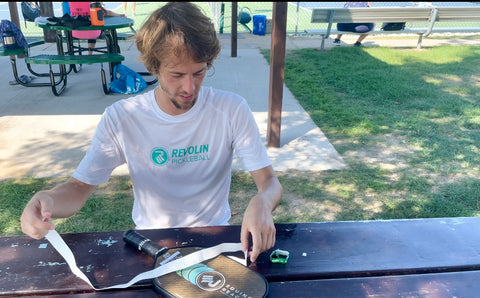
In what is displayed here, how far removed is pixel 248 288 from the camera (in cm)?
113

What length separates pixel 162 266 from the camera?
1199 millimetres

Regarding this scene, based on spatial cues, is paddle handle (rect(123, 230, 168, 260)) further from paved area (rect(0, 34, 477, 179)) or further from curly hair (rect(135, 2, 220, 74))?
paved area (rect(0, 34, 477, 179))

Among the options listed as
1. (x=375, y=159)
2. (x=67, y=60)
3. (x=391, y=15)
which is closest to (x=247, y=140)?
(x=375, y=159)

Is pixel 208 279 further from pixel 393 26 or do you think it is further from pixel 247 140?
pixel 393 26

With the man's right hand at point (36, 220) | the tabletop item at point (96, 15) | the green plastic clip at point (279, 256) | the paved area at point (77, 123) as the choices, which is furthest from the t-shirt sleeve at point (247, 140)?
the tabletop item at point (96, 15)

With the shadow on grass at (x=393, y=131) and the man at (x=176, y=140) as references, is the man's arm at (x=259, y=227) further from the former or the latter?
the shadow on grass at (x=393, y=131)

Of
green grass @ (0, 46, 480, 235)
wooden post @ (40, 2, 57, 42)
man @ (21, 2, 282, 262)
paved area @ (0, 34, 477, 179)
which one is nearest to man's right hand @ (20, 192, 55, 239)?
man @ (21, 2, 282, 262)

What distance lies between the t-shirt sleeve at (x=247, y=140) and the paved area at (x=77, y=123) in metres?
2.13

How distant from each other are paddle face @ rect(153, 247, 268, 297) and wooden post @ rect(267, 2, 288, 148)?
10.2ft

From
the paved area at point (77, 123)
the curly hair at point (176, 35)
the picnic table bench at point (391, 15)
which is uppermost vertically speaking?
the curly hair at point (176, 35)

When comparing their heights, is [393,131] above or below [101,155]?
below

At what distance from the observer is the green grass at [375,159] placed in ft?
10.5

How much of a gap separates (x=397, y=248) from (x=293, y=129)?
3470 mm

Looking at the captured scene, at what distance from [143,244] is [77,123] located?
396 cm
